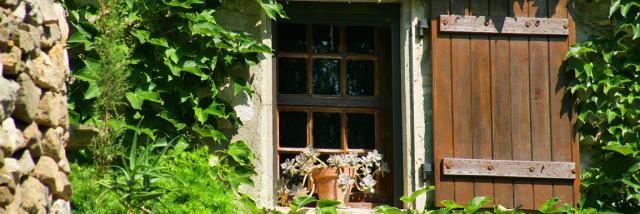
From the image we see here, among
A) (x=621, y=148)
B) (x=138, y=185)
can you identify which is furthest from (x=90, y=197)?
(x=621, y=148)

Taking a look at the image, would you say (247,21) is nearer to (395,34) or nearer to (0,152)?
(395,34)

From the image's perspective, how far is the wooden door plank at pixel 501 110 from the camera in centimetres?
676

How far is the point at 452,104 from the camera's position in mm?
6773

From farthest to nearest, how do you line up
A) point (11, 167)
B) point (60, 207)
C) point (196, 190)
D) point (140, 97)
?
point (140, 97) → point (196, 190) → point (60, 207) → point (11, 167)

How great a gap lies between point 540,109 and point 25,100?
3562mm

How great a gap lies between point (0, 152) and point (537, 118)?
3793 mm

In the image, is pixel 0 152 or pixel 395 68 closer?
pixel 0 152

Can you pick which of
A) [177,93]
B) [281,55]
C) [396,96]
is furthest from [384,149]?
[177,93]

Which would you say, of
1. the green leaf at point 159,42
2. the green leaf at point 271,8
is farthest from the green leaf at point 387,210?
the green leaf at point 159,42

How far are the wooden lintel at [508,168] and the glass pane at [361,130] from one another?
600 mm

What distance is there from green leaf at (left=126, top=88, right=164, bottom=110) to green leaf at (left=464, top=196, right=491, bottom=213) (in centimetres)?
171

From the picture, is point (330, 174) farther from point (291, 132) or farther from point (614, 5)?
point (614, 5)

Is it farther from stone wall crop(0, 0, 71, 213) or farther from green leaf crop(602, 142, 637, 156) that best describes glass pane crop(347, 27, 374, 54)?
stone wall crop(0, 0, 71, 213)

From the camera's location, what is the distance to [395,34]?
22.9ft
